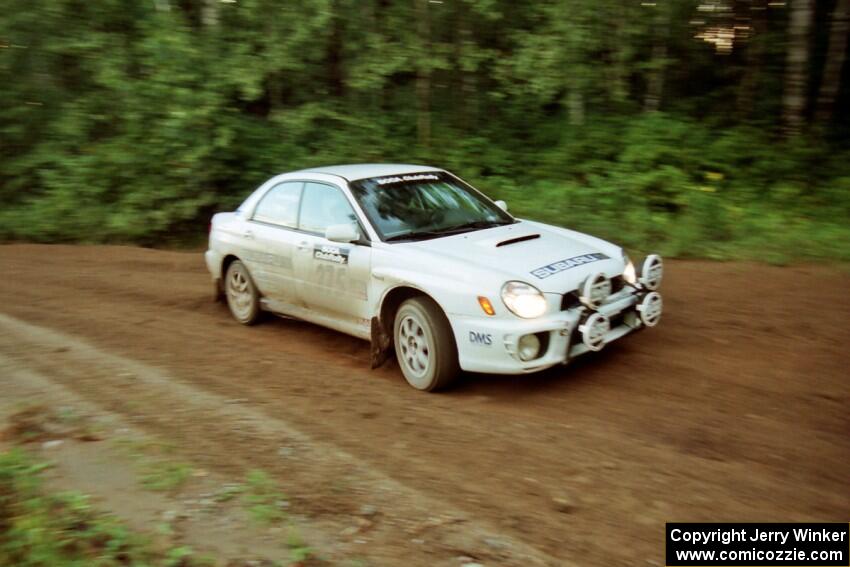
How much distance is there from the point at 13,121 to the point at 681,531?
Result: 51.9 feet

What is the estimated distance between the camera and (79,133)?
14398 mm

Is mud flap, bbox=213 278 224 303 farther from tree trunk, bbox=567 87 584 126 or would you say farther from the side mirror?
A: tree trunk, bbox=567 87 584 126

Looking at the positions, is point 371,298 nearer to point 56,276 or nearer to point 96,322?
point 96,322

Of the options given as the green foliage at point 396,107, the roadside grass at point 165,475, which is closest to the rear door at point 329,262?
the roadside grass at point 165,475

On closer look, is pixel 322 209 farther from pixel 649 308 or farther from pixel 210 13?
pixel 210 13

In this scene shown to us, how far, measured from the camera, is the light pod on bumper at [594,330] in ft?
17.0

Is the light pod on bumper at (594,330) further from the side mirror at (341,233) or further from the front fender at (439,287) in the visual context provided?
the side mirror at (341,233)

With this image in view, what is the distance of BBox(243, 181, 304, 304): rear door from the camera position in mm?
6820

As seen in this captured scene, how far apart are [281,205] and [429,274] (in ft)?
7.25

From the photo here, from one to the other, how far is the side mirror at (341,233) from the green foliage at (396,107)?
5612 millimetres

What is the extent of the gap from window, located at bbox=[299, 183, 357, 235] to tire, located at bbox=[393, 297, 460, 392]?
41.4 inches

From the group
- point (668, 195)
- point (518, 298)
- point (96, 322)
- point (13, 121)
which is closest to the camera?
point (518, 298)

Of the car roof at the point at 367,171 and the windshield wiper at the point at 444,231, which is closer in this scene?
the windshield wiper at the point at 444,231

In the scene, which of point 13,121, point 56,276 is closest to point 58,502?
point 56,276
